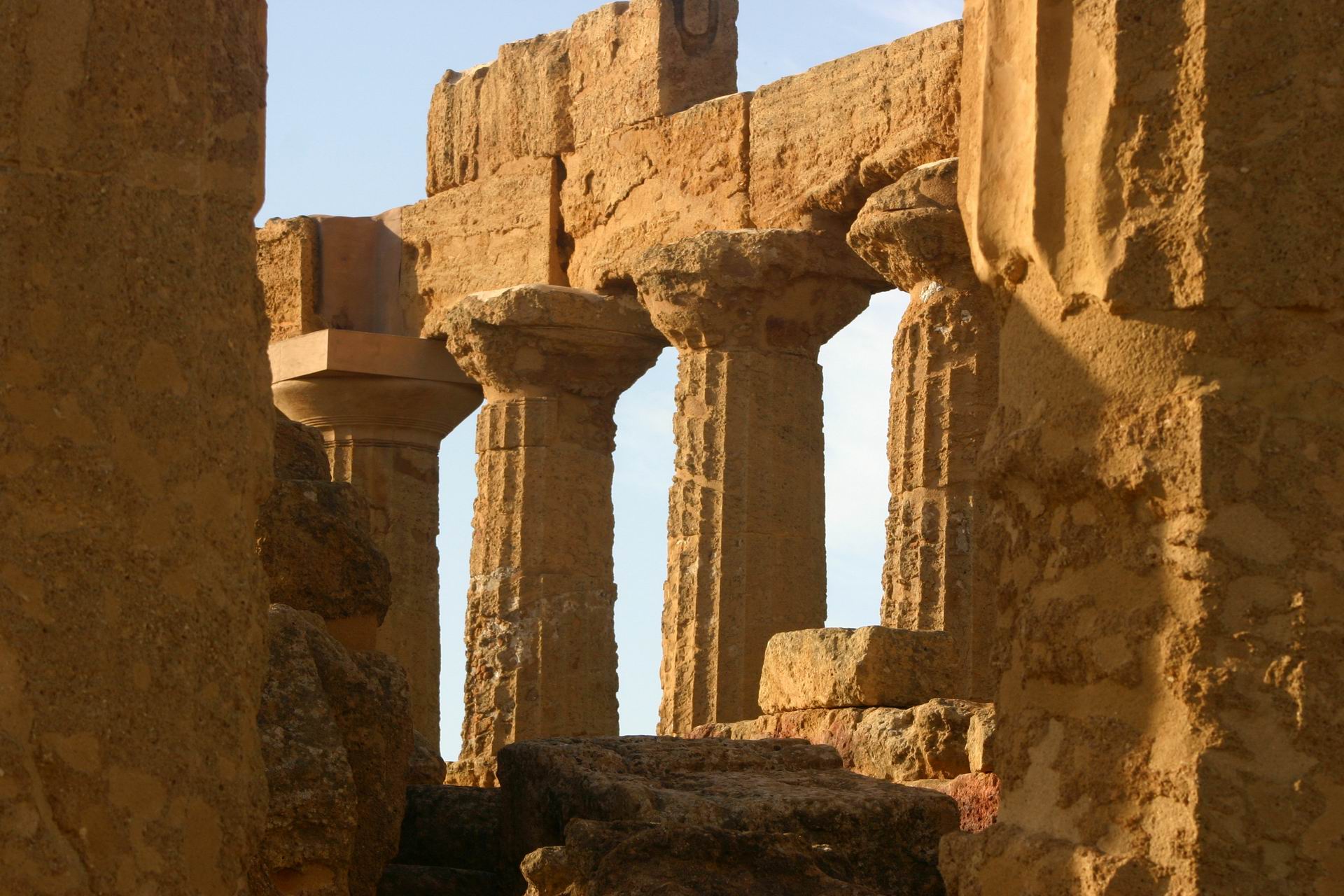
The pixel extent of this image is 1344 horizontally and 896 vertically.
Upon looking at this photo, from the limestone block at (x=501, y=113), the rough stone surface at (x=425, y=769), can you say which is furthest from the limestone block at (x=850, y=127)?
the rough stone surface at (x=425, y=769)

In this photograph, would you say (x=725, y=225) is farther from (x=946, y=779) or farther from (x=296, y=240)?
(x=946, y=779)

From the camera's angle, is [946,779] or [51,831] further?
[946,779]

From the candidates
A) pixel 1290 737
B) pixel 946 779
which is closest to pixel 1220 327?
pixel 1290 737

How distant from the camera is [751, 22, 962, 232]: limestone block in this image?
11750 mm

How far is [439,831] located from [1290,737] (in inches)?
152

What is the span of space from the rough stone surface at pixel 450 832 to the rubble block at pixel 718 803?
0.37 m

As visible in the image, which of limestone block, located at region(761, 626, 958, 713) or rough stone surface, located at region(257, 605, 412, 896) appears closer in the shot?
rough stone surface, located at region(257, 605, 412, 896)

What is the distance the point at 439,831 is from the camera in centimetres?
701

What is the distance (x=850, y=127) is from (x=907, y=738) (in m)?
4.39

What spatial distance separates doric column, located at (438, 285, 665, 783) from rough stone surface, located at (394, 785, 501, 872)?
21.8ft

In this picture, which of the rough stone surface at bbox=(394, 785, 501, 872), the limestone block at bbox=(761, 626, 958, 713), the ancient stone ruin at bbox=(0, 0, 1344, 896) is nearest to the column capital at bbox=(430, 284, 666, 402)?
the limestone block at bbox=(761, 626, 958, 713)

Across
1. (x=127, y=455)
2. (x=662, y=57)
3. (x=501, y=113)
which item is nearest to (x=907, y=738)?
(x=127, y=455)

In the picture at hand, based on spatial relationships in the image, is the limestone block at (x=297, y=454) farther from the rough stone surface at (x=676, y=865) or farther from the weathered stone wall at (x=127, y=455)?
the weathered stone wall at (x=127, y=455)

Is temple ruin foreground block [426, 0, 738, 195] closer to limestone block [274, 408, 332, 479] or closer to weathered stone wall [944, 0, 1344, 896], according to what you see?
limestone block [274, 408, 332, 479]
